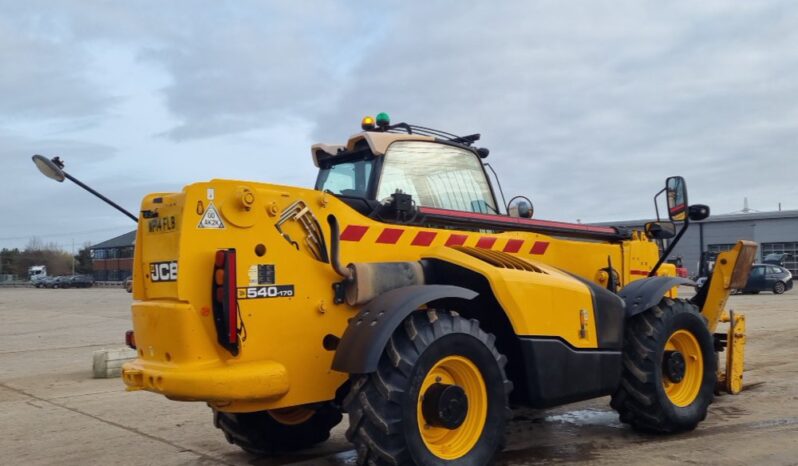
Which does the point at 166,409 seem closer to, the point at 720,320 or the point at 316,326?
the point at 316,326

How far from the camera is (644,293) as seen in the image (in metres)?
6.09

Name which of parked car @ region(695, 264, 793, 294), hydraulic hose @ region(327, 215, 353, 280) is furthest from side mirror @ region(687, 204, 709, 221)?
parked car @ region(695, 264, 793, 294)

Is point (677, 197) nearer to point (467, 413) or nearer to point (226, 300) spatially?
point (467, 413)

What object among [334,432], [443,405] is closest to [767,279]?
[334,432]

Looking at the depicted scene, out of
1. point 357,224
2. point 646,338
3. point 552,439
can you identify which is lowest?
point 552,439

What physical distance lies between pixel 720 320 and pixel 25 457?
6.57 meters

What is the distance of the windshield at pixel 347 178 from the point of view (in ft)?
19.0

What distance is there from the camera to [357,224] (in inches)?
195

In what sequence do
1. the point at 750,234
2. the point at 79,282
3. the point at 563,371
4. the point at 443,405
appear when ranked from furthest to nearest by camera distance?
1. the point at 79,282
2. the point at 750,234
3. the point at 563,371
4. the point at 443,405

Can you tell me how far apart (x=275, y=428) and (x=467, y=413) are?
176cm

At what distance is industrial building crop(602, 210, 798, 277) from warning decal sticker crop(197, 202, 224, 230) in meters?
47.4

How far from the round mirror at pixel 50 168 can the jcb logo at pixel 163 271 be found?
868 mm

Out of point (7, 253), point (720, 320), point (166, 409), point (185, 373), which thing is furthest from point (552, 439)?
point (7, 253)

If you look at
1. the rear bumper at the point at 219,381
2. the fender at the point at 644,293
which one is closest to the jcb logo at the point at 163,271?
the rear bumper at the point at 219,381
